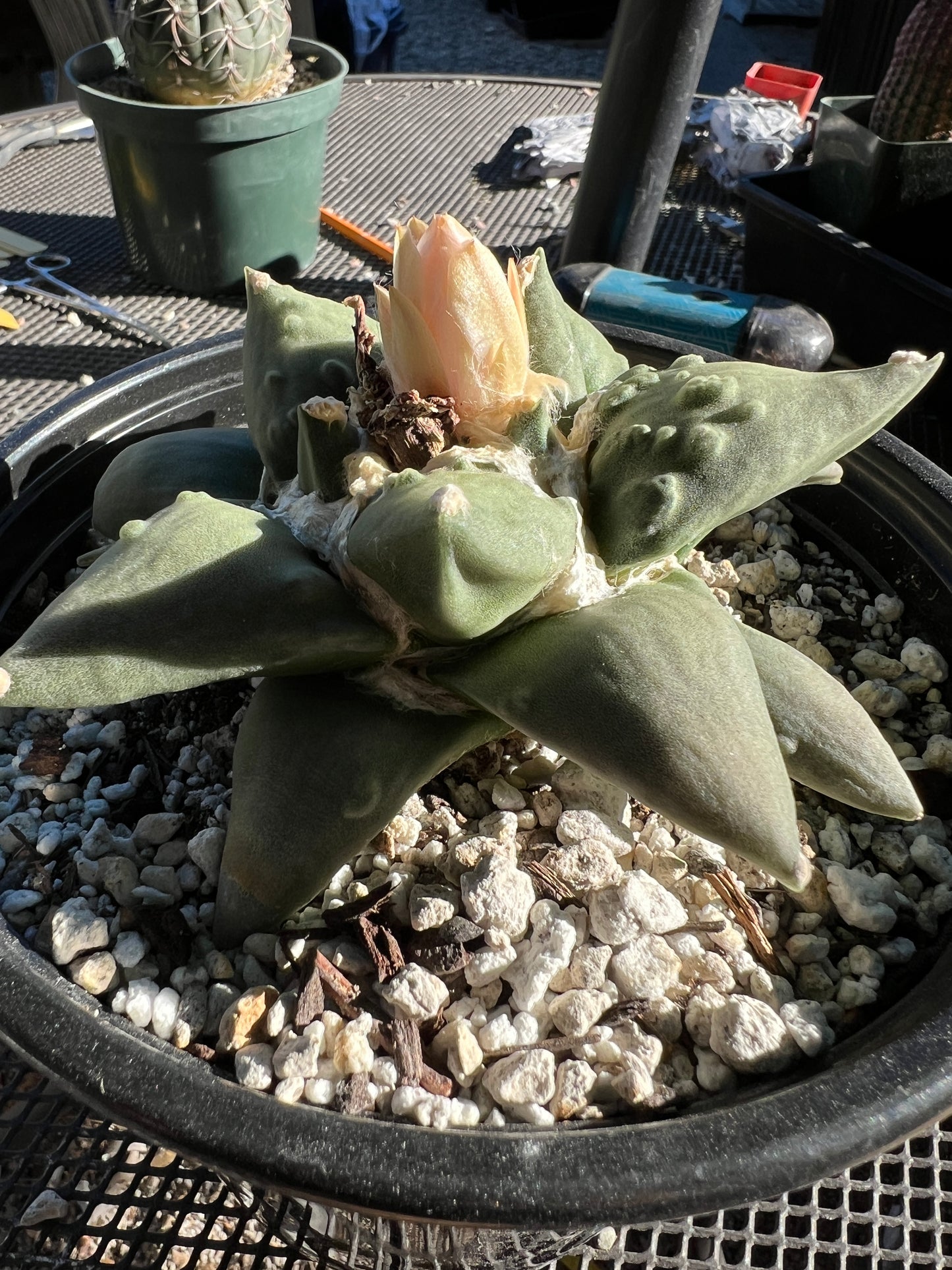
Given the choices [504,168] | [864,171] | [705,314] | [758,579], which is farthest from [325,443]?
[504,168]

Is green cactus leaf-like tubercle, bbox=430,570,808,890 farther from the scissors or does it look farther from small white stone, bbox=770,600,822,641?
the scissors

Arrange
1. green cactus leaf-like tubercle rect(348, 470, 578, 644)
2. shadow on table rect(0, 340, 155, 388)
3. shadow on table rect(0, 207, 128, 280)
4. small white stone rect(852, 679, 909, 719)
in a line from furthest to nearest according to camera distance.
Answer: shadow on table rect(0, 207, 128, 280) < shadow on table rect(0, 340, 155, 388) < small white stone rect(852, 679, 909, 719) < green cactus leaf-like tubercle rect(348, 470, 578, 644)

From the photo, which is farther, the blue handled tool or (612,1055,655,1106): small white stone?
the blue handled tool

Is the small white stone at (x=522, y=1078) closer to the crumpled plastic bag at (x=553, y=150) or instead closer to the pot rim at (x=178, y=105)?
the pot rim at (x=178, y=105)

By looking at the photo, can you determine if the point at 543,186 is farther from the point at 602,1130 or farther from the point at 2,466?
the point at 602,1130

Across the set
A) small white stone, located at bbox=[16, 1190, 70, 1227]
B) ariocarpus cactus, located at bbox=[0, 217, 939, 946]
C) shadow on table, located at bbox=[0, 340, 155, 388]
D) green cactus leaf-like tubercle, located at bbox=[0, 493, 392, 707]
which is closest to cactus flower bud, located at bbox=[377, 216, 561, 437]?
ariocarpus cactus, located at bbox=[0, 217, 939, 946]

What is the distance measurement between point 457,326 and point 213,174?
38.9 inches

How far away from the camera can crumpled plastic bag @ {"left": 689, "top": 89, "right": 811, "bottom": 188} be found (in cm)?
161

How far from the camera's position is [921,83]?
1254mm

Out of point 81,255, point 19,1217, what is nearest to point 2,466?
point 19,1217

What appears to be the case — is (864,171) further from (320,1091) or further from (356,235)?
(320,1091)

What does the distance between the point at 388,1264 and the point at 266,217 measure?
1.27 metres

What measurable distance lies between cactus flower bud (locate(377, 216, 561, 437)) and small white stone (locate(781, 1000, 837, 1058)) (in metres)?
0.36

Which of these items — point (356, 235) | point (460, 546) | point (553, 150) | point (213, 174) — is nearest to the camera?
point (460, 546)
